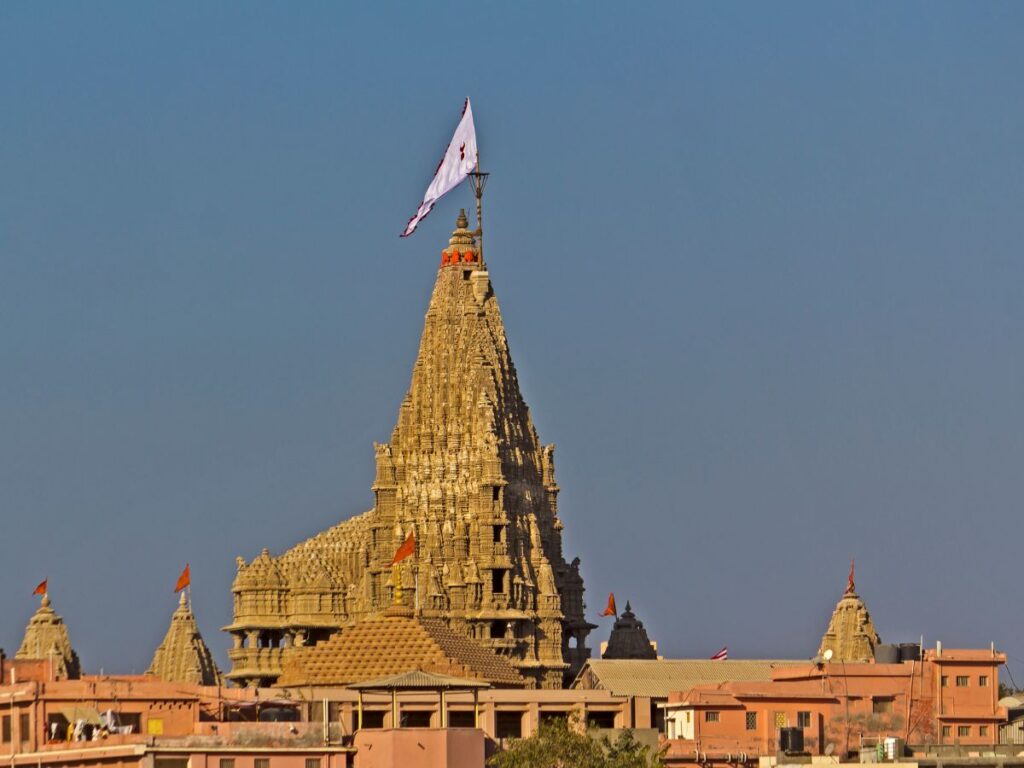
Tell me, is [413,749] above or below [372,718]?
below

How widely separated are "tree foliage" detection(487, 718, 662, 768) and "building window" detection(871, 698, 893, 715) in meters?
12.3

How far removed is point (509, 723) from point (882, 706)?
16.4 meters

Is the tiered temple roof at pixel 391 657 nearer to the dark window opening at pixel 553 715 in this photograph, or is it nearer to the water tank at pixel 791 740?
the dark window opening at pixel 553 715

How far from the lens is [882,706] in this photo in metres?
155

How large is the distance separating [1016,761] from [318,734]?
82.4ft

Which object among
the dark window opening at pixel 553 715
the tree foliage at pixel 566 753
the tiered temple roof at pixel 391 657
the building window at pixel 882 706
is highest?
the tiered temple roof at pixel 391 657

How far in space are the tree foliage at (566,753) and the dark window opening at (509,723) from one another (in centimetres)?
1493

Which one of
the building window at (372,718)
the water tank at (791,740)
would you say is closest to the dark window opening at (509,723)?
the building window at (372,718)

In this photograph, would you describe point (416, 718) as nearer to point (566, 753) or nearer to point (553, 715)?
point (553, 715)

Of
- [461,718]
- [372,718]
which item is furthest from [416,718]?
[461,718]

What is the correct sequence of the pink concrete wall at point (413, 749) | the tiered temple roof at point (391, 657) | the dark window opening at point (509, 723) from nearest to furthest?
1. the pink concrete wall at point (413, 749)
2. the dark window opening at point (509, 723)
3. the tiered temple roof at point (391, 657)

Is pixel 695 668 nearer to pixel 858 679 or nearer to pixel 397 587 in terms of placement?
pixel 397 587

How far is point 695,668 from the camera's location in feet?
605

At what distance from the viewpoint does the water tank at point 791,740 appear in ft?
484
